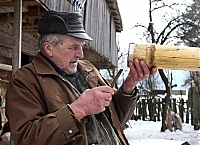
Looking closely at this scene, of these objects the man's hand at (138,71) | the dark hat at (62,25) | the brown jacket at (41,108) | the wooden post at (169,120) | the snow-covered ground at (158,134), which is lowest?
the snow-covered ground at (158,134)

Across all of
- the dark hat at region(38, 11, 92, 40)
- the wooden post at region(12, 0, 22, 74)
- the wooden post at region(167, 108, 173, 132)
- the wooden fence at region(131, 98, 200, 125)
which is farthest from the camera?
the wooden fence at region(131, 98, 200, 125)

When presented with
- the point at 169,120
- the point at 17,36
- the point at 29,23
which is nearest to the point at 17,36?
the point at 17,36

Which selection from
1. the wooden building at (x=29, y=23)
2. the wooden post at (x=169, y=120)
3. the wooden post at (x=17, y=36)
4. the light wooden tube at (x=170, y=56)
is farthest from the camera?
the wooden post at (x=169, y=120)

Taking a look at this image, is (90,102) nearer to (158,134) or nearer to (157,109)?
(158,134)

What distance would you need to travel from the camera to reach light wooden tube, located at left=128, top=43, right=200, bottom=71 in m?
1.96

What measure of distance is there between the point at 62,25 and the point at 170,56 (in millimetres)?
721

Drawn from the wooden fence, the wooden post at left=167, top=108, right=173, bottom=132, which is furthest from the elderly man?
the wooden fence

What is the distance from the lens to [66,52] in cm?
220

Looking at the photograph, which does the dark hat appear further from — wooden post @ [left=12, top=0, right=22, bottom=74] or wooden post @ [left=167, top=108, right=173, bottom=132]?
wooden post @ [left=167, top=108, right=173, bottom=132]

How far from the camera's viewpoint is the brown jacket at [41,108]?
1781 millimetres

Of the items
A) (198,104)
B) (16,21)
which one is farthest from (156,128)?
(16,21)

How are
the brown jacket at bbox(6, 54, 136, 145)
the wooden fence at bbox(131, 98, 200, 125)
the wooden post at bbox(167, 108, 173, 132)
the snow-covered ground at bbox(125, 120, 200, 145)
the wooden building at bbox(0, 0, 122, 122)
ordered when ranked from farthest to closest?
the wooden fence at bbox(131, 98, 200, 125) < the wooden post at bbox(167, 108, 173, 132) < the snow-covered ground at bbox(125, 120, 200, 145) < the wooden building at bbox(0, 0, 122, 122) < the brown jacket at bbox(6, 54, 136, 145)

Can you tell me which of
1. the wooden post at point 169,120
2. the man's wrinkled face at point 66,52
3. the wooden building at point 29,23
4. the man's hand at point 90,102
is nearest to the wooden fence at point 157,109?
the wooden post at point 169,120

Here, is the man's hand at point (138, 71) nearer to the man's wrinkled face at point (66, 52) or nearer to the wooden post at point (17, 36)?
the man's wrinkled face at point (66, 52)
